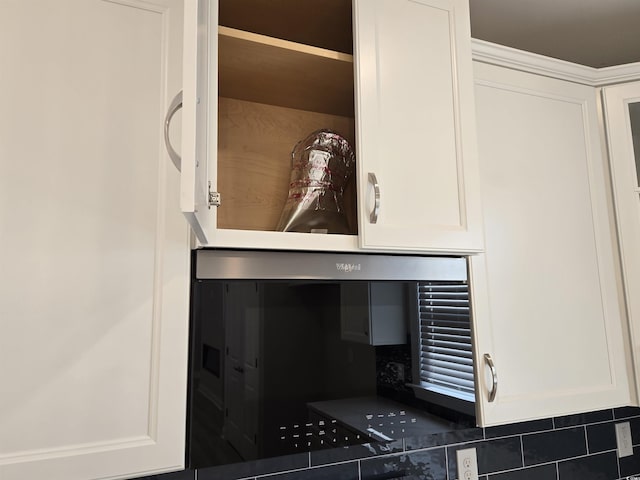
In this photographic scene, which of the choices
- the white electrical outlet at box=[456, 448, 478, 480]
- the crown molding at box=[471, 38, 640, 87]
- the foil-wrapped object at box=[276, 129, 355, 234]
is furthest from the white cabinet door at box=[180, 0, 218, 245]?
the white electrical outlet at box=[456, 448, 478, 480]

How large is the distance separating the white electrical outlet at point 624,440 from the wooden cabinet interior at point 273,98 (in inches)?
52.7

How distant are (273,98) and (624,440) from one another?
5.76 feet

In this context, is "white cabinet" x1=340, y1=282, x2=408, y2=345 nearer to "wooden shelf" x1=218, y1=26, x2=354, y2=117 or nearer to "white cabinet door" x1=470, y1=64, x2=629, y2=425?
"white cabinet door" x1=470, y1=64, x2=629, y2=425

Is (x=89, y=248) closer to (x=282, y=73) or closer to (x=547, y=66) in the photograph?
(x=282, y=73)

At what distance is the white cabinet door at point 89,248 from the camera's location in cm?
77

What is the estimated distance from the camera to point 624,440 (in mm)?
1664

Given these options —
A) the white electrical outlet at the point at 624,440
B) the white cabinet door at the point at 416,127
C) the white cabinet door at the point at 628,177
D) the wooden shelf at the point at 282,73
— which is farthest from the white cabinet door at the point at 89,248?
the white electrical outlet at the point at 624,440

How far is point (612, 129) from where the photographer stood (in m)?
1.39

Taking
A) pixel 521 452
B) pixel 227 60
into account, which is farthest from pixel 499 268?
pixel 227 60

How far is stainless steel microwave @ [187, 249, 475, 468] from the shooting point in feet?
2.85

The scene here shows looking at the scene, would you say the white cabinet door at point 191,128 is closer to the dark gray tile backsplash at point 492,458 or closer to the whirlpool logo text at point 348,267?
the whirlpool logo text at point 348,267

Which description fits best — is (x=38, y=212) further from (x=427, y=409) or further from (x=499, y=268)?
(x=499, y=268)

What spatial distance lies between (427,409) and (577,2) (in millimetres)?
1330

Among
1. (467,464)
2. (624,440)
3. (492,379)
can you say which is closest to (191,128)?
(492,379)
